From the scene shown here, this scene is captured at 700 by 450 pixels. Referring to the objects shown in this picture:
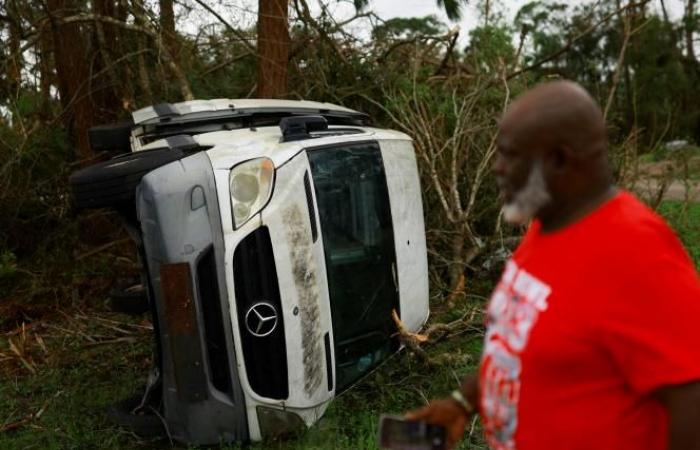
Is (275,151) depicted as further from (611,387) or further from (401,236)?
(611,387)

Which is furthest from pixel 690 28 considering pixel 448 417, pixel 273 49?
pixel 448 417

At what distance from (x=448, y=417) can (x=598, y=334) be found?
0.63 meters

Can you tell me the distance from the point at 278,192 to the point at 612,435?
253 cm

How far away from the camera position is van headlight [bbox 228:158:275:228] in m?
3.64

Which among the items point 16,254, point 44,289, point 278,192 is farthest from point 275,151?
point 16,254

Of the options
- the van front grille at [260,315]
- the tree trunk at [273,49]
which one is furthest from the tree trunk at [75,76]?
the van front grille at [260,315]

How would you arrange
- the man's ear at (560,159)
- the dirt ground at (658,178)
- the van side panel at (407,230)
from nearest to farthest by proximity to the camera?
1. the man's ear at (560,159)
2. the van side panel at (407,230)
3. the dirt ground at (658,178)

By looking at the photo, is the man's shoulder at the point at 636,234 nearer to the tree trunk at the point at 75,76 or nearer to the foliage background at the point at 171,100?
the foliage background at the point at 171,100

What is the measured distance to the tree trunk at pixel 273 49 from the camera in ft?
24.5

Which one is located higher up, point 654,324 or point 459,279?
point 654,324

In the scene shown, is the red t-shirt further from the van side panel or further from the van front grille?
the van side panel

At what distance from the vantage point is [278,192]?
12.2 ft

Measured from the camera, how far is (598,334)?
1347mm

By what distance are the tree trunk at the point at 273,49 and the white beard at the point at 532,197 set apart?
6295 millimetres
